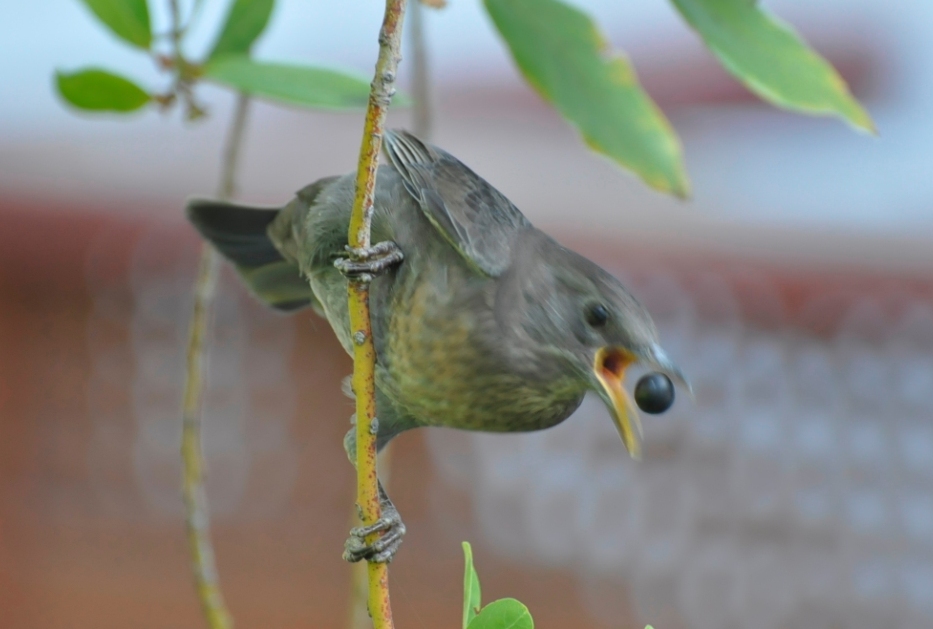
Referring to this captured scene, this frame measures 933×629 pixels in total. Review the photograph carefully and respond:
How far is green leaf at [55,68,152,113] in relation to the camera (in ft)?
5.05

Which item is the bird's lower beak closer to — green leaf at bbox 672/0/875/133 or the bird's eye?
the bird's eye

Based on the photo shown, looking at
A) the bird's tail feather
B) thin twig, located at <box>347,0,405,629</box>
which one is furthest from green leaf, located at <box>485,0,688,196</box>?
the bird's tail feather

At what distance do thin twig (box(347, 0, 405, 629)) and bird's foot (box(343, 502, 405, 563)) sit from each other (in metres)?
0.21

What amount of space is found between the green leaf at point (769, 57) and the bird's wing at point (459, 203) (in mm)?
354

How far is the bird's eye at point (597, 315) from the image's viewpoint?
4.35 ft

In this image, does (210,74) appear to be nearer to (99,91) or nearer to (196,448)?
(99,91)

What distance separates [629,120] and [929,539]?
300 centimetres

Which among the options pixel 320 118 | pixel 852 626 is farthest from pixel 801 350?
pixel 320 118

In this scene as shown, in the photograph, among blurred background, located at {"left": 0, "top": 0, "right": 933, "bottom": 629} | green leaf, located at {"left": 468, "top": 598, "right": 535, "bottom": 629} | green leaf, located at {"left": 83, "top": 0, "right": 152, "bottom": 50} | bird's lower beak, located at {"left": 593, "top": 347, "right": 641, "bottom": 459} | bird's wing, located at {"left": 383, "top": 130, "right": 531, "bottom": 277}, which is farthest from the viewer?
blurred background, located at {"left": 0, "top": 0, "right": 933, "bottom": 629}

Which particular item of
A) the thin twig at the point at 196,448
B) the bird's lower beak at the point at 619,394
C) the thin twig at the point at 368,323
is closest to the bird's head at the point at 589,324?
the bird's lower beak at the point at 619,394

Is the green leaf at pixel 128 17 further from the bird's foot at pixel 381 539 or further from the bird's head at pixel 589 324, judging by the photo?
the bird's foot at pixel 381 539

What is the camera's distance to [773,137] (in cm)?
621

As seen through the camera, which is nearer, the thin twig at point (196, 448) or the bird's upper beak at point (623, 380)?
the bird's upper beak at point (623, 380)

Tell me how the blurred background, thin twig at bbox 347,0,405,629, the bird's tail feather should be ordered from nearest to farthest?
thin twig at bbox 347,0,405,629 → the bird's tail feather → the blurred background
